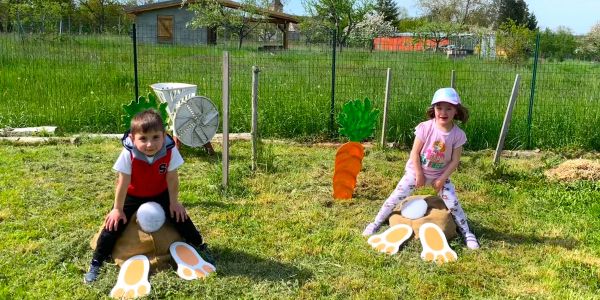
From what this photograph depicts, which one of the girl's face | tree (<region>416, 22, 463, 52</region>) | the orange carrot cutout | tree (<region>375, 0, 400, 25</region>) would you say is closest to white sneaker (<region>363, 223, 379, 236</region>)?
→ the orange carrot cutout

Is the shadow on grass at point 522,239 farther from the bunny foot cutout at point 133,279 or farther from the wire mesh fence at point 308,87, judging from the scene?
the wire mesh fence at point 308,87

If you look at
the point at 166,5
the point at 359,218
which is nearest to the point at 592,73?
the point at 359,218

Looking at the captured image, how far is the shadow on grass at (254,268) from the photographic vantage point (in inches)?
142

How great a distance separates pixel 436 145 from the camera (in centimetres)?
420

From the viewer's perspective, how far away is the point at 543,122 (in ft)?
26.1

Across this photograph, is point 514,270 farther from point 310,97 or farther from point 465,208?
point 310,97

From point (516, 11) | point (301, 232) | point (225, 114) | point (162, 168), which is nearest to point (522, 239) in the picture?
point (301, 232)

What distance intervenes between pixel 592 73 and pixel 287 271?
7628 mm

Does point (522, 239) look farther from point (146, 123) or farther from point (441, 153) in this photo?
point (146, 123)

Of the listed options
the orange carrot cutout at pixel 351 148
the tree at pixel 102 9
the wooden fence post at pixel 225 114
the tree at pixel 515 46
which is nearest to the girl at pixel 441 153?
the orange carrot cutout at pixel 351 148

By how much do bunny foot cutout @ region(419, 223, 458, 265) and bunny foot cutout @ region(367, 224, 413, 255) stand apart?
0.13 m

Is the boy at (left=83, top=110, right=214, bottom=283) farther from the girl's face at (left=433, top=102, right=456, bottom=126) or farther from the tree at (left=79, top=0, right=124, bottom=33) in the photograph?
the tree at (left=79, top=0, right=124, bottom=33)

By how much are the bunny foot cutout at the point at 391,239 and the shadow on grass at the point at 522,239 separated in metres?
0.75

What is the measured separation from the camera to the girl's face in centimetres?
417
